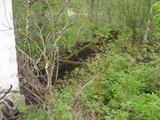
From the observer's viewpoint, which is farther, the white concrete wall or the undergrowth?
the white concrete wall

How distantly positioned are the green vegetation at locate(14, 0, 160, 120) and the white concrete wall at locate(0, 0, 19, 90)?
13.5 inches

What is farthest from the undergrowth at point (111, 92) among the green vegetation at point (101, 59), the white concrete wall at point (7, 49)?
the white concrete wall at point (7, 49)

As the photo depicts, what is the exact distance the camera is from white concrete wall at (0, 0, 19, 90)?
5.84m

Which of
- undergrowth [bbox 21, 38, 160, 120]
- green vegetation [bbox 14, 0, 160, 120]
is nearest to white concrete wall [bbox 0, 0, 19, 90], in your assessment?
green vegetation [bbox 14, 0, 160, 120]

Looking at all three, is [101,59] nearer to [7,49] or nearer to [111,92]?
[111,92]

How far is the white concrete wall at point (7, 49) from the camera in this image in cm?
584

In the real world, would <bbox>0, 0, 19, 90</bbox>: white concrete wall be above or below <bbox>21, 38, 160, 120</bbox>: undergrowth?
above

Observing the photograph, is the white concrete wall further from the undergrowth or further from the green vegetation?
the undergrowth

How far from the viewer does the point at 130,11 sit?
363 inches

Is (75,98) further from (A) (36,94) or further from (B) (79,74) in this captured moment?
(B) (79,74)

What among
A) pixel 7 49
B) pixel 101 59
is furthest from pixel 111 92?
pixel 7 49

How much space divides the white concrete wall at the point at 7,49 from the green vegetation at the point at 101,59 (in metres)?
0.34

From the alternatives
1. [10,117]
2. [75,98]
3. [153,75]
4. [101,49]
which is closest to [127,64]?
[153,75]

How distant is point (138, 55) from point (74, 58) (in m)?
2.04
